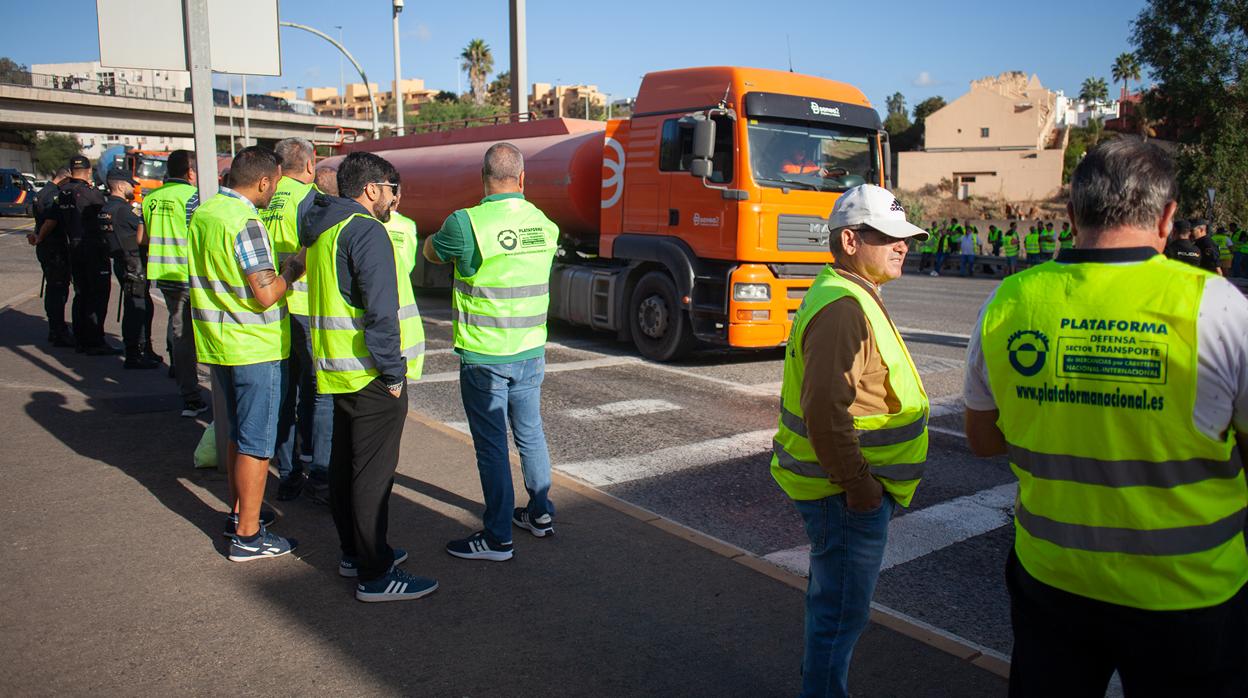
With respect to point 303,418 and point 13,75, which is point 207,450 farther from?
point 13,75

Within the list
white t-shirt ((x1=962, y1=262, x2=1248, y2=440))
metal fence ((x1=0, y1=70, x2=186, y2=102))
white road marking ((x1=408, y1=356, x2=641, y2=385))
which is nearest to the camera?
white t-shirt ((x1=962, y1=262, x2=1248, y2=440))

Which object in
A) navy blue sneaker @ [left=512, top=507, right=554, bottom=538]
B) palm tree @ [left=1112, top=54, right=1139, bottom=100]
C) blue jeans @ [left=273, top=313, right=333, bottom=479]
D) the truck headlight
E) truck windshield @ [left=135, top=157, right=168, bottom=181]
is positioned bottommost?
navy blue sneaker @ [left=512, top=507, right=554, bottom=538]

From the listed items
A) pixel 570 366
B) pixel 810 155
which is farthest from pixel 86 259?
pixel 810 155

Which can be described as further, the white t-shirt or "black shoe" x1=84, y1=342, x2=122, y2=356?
"black shoe" x1=84, y1=342, x2=122, y2=356

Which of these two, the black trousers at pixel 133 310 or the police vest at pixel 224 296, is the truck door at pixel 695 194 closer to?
the black trousers at pixel 133 310

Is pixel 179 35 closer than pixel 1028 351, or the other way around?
pixel 1028 351

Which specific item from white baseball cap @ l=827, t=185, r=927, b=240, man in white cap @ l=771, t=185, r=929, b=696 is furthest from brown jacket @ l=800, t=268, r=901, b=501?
white baseball cap @ l=827, t=185, r=927, b=240

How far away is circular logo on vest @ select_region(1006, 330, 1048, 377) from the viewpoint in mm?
2090

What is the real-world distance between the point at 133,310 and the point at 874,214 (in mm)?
8286

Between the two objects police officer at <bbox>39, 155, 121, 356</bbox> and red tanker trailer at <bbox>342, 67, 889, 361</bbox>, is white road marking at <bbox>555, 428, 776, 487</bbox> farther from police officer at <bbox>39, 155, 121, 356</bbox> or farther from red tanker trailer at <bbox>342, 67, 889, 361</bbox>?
police officer at <bbox>39, 155, 121, 356</bbox>

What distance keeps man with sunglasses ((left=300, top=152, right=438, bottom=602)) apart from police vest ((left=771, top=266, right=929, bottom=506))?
1854mm

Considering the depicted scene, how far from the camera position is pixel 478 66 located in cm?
9462

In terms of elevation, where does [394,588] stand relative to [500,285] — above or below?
below

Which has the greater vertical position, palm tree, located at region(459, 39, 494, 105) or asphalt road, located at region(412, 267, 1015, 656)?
palm tree, located at region(459, 39, 494, 105)
